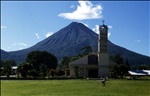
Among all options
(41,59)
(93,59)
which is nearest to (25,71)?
(93,59)

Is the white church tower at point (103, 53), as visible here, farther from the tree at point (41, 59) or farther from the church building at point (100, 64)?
the tree at point (41, 59)

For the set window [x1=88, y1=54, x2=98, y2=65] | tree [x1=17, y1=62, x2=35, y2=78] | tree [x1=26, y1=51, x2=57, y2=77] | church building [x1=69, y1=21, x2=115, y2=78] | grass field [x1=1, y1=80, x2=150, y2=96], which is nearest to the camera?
grass field [x1=1, y1=80, x2=150, y2=96]

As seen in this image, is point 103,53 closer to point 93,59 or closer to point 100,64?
point 100,64

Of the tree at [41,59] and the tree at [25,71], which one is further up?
the tree at [41,59]

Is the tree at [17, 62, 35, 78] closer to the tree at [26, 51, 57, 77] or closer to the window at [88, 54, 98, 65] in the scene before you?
the window at [88, 54, 98, 65]

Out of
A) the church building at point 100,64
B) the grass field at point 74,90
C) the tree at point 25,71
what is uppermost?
the church building at point 100,64

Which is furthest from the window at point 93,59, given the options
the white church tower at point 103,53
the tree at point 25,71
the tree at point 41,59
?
the tree at point 25,71

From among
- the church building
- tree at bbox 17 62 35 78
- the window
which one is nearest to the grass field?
tree at bbox 17 62 35 78

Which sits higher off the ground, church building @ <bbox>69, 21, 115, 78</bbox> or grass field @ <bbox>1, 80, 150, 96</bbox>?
church building @ <bbox>69, 21, 115, 78</bbox>

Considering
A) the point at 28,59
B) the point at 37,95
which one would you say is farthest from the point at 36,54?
the point at 37,95

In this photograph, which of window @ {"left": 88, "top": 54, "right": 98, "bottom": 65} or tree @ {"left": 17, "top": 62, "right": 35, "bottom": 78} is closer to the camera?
tree @ {"left": 17, "top": 62, "right": 35, "bottom": 78}

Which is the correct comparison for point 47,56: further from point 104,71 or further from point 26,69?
point 26,69

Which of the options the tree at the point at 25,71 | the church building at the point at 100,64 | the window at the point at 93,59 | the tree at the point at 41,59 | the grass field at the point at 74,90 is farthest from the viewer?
the tree at the point at 41,59

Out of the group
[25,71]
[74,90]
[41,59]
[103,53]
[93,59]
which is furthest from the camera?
[41,59]
